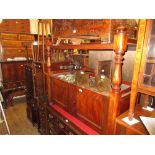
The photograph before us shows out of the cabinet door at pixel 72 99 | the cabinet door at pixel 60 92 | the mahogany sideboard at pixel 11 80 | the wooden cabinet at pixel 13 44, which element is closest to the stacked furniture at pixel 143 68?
the cabinet door at pixel 72 99

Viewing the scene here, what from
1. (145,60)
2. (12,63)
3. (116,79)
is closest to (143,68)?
(145,60)

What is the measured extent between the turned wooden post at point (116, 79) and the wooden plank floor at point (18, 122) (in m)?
2.28

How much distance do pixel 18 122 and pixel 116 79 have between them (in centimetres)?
312

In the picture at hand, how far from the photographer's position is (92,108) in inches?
55.2

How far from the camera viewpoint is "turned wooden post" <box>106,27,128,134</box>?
3.18ft

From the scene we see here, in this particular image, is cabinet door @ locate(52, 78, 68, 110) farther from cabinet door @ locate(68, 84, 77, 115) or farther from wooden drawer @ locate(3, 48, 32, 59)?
wooden drawer @ locate(3, 48, 32, 59)

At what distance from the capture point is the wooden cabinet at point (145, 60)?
0.91 meters

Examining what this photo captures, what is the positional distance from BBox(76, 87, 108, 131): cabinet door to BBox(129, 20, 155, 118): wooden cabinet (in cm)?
35

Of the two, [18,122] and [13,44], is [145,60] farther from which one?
[13,44]

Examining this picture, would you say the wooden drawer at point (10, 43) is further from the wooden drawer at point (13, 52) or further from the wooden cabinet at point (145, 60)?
the wooden cabinet at point (145, 60)

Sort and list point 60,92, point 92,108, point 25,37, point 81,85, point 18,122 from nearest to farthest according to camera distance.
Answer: point 92,108
point 81,85
point 60,92
point 18,122
point 25,37
